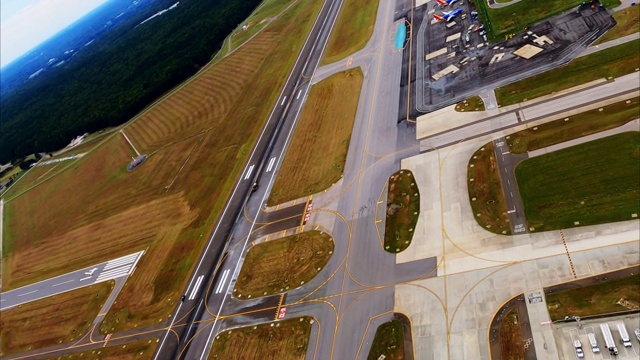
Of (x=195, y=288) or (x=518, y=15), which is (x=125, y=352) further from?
(x=518, y=15)

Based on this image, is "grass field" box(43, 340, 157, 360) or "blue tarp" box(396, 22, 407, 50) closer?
"grass field" box(43, 340, 157, 360)

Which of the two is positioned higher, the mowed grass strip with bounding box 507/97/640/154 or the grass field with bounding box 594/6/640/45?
the grass field with bounding box 594/6/640/45

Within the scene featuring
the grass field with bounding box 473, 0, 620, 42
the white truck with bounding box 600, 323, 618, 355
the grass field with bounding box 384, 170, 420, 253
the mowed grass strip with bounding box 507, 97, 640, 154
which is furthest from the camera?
the grass field with bounding box 473, 0, 620, 42

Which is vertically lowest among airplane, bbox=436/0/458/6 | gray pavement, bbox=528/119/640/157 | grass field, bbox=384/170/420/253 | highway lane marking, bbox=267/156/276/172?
grass field, bbox=384/170/420/253

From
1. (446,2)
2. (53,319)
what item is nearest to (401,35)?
(446,2)

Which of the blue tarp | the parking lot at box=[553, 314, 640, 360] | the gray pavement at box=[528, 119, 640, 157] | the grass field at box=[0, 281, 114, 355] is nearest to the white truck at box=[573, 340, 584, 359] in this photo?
the parking lot at box=[553, 314, 640, 360]

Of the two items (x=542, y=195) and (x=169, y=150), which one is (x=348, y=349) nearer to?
(x=542, y=195)

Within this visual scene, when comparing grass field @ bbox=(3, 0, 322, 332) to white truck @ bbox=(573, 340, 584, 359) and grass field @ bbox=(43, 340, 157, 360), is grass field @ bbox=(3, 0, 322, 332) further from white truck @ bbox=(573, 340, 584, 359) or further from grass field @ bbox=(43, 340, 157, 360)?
white truck @ bbox=(573, 340, 584, 359)
